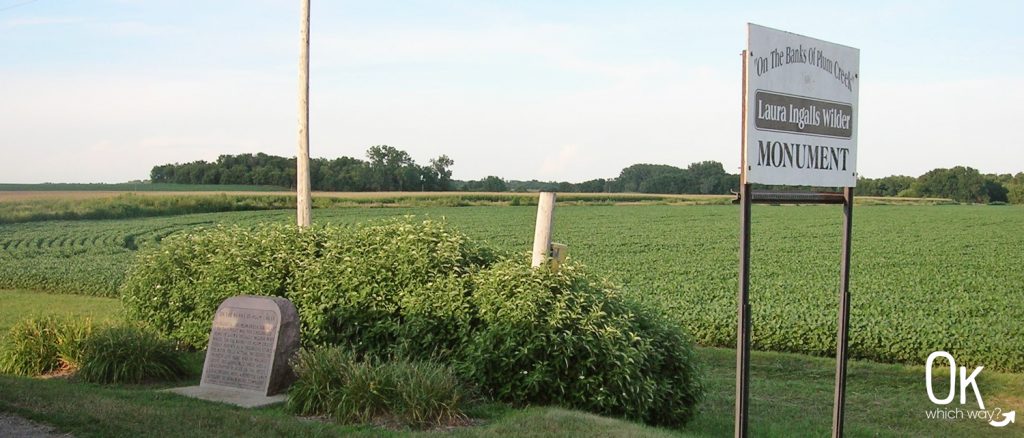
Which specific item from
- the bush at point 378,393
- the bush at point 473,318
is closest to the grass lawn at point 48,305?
the bush at point 473,318

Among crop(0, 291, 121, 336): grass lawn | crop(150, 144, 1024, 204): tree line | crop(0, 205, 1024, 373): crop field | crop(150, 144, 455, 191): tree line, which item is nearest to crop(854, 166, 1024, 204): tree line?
crop(150, 144, 1024, 204): tree line

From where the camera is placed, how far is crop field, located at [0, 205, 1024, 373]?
60.5ft

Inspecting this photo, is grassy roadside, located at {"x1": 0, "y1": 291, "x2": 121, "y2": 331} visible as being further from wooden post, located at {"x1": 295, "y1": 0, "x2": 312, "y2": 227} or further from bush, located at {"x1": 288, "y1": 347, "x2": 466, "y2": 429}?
bush, located at {"x1": 288, "y1": 347, "x2": 466, "y2": 429}

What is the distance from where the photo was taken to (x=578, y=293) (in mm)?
10594

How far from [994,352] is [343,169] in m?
47.6

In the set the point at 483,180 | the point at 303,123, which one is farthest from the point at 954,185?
the point at 303,123

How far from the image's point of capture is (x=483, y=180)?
75.4 m

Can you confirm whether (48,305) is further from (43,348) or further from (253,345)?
(253,345)

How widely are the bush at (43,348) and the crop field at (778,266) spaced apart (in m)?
4.93

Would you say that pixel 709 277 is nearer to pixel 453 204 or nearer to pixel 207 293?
pixel 207 293

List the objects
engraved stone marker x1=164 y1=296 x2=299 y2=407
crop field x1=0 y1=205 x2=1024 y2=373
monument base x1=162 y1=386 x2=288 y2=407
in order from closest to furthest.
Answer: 1. monument base x1=162 y1=386 x2=288 y2=407
2. engraved stone marker x1=164 y1=296 x2=299 y2=407
3. crop field x1=0 y1=205 x2=1024 y2=373

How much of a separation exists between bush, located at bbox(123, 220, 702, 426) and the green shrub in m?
1.39

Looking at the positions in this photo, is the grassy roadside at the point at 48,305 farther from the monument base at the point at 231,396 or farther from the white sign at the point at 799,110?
the white sign at the point at 799,110

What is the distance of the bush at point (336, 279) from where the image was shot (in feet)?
36.8
